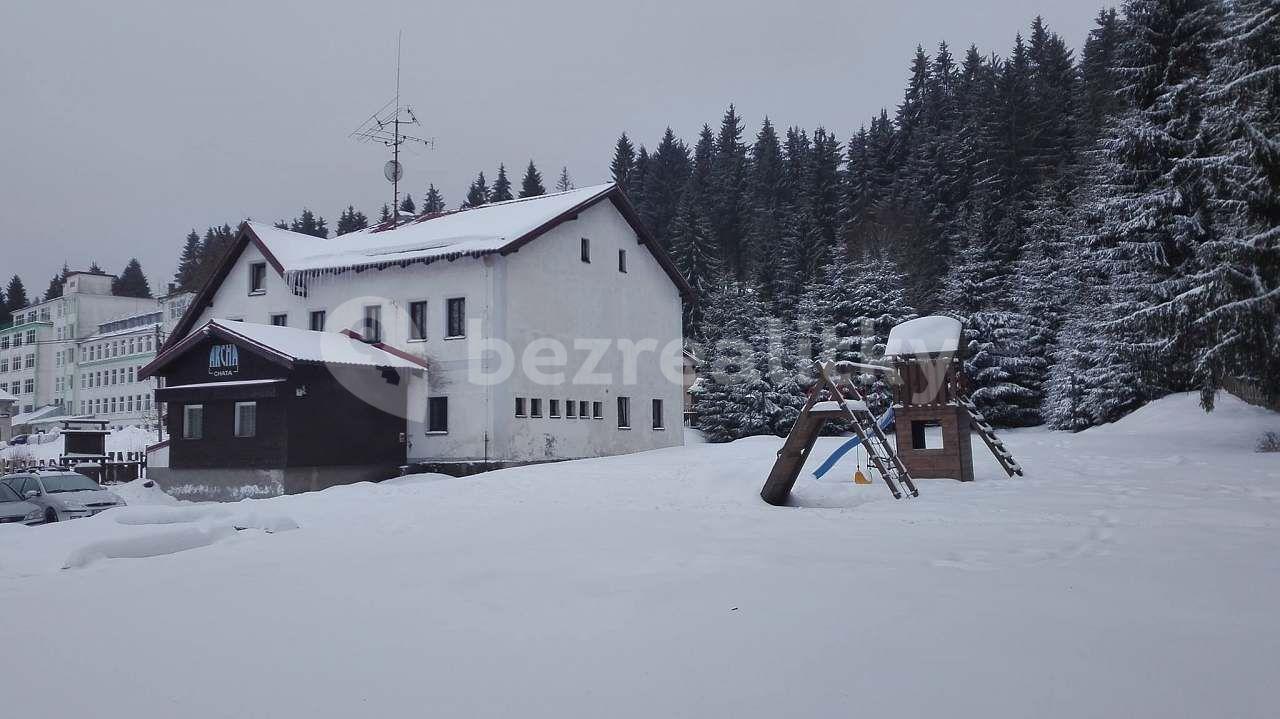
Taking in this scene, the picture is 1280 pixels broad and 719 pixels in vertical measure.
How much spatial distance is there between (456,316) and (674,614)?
22522mm

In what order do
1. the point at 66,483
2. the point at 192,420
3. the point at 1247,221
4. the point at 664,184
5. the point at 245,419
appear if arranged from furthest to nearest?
the point at 664,184, the point at 192,420, the point at 245,419, the point at 66,483, the point at 1247,221

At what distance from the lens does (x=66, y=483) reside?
63.9 ft

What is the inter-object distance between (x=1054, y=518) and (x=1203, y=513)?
1.75m

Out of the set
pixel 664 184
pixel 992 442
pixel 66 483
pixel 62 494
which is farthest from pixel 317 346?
pixel 664 184

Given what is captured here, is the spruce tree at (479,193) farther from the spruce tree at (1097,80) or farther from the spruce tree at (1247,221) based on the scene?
the spruce tree at (1247,221)

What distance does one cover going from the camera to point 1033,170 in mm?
58031

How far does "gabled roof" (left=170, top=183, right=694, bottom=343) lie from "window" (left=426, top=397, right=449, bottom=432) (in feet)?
14.6

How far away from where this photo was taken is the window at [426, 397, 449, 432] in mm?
26812

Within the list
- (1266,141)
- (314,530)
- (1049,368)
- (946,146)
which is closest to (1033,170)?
(946,146)

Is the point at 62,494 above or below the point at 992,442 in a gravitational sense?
below

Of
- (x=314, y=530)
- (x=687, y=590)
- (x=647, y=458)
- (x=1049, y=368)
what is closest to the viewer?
(x=687, y=590)

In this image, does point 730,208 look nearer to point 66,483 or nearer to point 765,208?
point 765,208

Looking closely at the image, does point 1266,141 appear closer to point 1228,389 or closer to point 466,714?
point 1228,389

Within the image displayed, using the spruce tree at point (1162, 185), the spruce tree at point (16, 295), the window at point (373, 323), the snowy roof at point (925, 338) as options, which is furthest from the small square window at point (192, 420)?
the spruce tree at point (16, 295)
